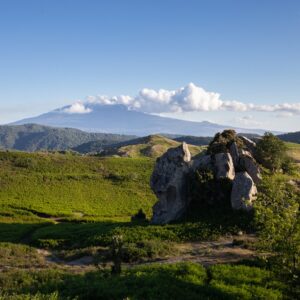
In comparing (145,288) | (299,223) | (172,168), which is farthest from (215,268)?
(172,168)

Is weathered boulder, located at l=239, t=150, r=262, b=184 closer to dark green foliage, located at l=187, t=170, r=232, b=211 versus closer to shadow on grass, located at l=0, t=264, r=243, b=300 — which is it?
dark green foliage, located at l=187, t=170, r=232, b=211

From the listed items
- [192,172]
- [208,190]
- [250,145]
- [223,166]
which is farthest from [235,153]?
[250,145]

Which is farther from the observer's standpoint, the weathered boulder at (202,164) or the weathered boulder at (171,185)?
the weathered boulder at (202,164)

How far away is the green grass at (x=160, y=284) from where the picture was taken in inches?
794

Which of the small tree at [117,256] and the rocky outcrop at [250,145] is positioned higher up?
the rocky outcrop at [250,145]

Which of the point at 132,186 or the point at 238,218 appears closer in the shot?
the point at 238,218

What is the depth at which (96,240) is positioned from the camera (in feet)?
133

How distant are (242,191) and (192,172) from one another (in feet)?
22.6

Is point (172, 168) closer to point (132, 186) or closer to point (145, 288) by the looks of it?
point (145, 288)

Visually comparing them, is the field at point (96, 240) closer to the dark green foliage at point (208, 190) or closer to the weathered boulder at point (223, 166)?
the dark green foliage at point (208, 190)

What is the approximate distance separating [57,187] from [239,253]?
2062 inches

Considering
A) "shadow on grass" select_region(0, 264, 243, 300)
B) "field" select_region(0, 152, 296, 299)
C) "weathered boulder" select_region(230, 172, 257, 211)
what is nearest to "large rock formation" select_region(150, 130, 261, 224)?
"weathered boulder" select_region(230, 172, 257, 211)

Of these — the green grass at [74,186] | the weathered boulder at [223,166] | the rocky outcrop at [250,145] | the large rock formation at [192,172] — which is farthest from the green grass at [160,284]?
the green grass at [74,186]

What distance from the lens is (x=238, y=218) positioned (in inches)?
1635
